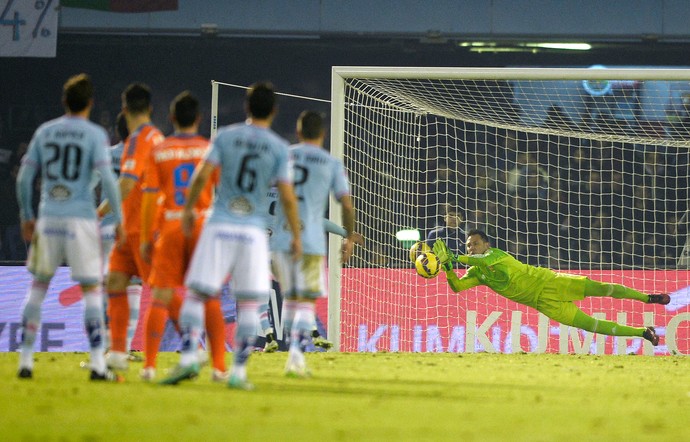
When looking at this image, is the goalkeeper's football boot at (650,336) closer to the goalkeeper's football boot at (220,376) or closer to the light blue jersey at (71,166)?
the goalkeeper's football boot at (220,376)

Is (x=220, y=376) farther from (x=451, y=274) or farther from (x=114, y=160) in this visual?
(x=451, y=274)

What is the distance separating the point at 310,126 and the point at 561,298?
5.93 m

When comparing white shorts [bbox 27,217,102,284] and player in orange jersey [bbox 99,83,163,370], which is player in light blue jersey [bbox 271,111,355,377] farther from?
white shorts [bbox 27,217,102,284]

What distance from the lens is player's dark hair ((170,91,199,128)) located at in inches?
258

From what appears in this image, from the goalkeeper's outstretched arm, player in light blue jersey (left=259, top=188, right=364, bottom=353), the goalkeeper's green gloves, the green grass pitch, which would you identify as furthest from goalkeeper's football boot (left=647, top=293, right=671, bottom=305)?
the green grass pitch

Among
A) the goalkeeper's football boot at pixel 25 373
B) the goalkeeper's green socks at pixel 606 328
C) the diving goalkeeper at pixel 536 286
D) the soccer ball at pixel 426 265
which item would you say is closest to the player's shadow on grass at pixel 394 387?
the goalkeeper's football boot at pixel 25 373

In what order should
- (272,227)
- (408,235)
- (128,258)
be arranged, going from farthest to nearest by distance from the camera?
1. (408,235)
2. (272,227)
3. (128,258)

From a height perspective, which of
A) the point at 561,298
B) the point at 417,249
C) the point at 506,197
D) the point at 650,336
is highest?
the point at 506,197

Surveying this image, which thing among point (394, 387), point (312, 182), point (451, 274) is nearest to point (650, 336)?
point (451, 274)

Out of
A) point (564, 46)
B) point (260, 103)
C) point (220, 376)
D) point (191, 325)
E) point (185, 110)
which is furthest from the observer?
point (564, 46)

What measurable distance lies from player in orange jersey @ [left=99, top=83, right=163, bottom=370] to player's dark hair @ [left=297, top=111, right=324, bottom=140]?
3.25ft

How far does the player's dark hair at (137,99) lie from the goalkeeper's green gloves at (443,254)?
581cm

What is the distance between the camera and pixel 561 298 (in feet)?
42.4

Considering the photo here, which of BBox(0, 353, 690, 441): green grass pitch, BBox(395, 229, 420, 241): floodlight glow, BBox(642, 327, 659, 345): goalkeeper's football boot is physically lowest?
BBox(0, 353, 690, 441): green grass pitch
